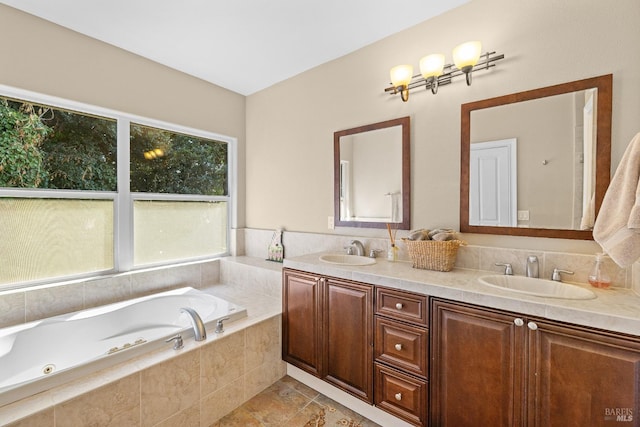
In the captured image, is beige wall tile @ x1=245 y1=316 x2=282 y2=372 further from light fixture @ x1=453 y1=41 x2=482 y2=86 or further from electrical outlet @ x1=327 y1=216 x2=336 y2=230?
light fixture @ x1=453 y1=41 x2=482 y2=86

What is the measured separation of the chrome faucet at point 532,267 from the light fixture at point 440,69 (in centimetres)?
109

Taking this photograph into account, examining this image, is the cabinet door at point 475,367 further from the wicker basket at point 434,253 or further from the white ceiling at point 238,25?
the white ceiling at point 238,25

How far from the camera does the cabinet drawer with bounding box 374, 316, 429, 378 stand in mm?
1454

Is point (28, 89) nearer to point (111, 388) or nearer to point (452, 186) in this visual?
point (111, 388)

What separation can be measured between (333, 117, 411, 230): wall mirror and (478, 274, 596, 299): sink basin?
2.20ft

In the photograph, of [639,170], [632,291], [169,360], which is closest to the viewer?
[639,170]

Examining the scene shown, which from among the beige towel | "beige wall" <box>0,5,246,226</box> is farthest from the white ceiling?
the beige towel

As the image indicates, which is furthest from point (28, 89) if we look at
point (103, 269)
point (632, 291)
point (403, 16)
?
point (632, 291)

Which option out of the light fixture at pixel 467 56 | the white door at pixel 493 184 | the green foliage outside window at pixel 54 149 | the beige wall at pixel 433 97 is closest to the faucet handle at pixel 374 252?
the beige wall at pixel 433 97

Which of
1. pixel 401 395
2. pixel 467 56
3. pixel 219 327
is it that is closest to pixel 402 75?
pixel 467 56

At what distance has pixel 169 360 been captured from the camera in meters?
1.55

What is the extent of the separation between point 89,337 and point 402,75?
9.56 ft

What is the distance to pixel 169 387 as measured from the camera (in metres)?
1.55

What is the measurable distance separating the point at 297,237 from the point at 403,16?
197 centimetres
